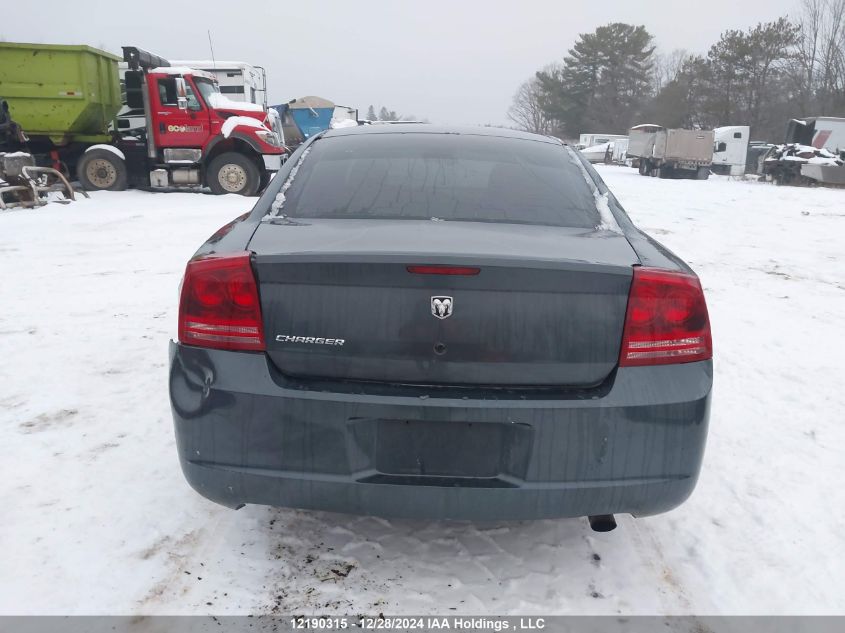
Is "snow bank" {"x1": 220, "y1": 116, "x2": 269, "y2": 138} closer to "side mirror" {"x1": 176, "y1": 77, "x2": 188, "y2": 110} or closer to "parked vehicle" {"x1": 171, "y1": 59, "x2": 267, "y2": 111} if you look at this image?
"side mirror" {"x1": 176, "y1": 77, "x2": 188, "y2": 110}

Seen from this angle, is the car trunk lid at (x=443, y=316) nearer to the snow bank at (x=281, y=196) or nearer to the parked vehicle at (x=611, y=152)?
the snow bank at (x=281, y=196)


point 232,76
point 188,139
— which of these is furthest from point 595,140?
point 188,139

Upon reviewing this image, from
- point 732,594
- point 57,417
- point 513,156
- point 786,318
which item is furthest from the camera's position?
point 786,318

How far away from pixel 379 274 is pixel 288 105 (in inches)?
1221

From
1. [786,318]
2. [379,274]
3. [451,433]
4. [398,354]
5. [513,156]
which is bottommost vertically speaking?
[786,318]

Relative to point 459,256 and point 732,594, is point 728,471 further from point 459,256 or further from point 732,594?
point 459,256

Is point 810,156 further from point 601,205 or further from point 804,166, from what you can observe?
point 601,205

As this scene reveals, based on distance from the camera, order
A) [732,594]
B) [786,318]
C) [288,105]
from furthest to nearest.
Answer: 1. [288,105]
2. [786,318]
3. [732,594]

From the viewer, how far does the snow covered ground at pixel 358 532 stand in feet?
7.22

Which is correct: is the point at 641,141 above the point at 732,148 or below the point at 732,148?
above

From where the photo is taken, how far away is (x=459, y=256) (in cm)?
199

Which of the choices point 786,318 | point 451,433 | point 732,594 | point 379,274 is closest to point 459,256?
point 379,274

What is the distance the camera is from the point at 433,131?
10.7 ft

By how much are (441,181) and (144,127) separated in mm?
16194
